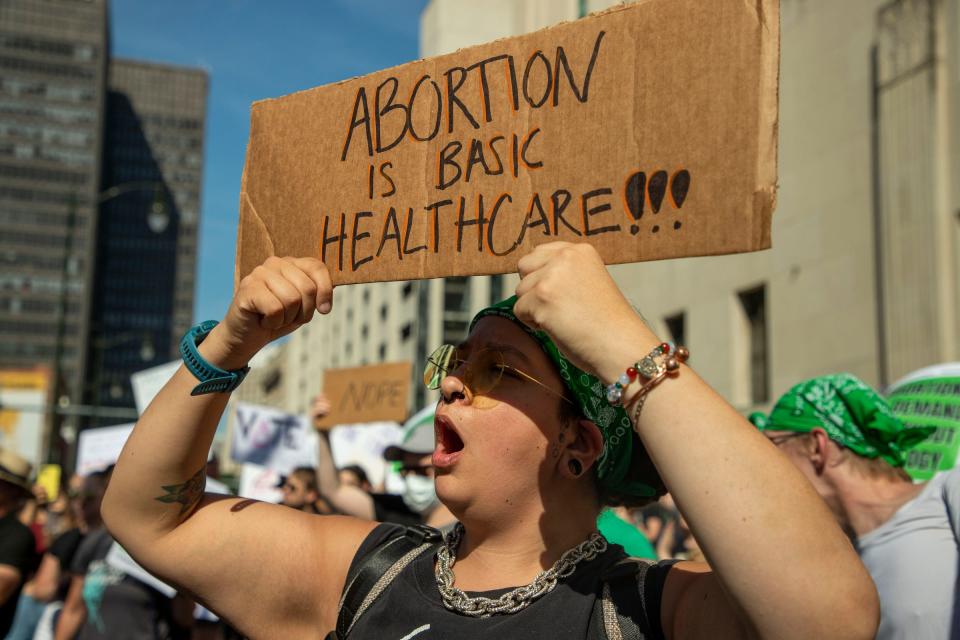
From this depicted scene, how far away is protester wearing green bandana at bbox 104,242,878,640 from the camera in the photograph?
1670 millimetres

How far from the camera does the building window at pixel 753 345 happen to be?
16.9 metres

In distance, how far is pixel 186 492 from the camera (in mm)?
2178

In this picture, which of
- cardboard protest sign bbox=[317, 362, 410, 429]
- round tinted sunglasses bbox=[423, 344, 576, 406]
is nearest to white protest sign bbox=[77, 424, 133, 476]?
cardboard protest sign bbox=[317, 362, 410, 429]

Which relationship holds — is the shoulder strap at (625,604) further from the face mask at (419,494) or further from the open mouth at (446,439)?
the face mask at (419,494)

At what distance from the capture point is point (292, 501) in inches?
290

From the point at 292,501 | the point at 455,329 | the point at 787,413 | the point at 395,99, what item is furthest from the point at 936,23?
the point at 455,329

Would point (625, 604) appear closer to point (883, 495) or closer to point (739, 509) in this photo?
point (739, 509)

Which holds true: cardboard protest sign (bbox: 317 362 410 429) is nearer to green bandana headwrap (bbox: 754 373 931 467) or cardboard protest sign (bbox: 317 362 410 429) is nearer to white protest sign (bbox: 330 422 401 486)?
white protest sign (bbox: 330 422 401 486)

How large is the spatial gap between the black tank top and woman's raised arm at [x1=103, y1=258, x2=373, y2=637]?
200 millimetres

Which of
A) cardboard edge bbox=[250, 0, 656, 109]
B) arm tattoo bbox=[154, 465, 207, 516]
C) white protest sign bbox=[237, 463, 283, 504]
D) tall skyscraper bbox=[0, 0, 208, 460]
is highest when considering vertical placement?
tall skyscraper bbox=[0, 0, 208, 460]

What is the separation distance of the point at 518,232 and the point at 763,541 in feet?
2.63

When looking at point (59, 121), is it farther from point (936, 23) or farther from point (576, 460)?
point (576, 460)

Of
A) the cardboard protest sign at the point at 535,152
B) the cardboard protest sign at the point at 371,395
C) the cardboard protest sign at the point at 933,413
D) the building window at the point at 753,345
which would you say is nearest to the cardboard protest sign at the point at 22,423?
the building window at the point at 753,345

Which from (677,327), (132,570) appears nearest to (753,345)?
(677,327)
